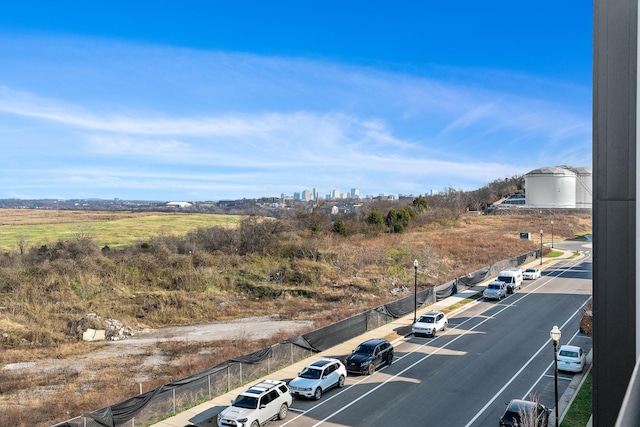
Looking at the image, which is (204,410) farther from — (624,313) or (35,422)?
(624,313)

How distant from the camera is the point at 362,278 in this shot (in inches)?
2020

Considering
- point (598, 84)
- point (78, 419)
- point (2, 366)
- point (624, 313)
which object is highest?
point (598, 84)

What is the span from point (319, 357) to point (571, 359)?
476 inches

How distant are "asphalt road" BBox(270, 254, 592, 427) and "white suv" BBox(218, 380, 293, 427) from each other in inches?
22.5

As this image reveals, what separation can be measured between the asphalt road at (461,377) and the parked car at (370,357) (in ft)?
1.29

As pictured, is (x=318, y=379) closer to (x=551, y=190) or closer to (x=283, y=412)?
(x=283, y=412)

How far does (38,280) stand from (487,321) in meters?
38.2

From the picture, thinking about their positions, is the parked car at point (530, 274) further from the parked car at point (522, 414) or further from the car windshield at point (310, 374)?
the car windshield at point (310, 374)

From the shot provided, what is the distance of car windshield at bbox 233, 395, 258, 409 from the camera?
60.0 feet

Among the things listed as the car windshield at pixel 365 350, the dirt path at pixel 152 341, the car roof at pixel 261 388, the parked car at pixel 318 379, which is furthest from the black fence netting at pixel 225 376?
the dirt path at pixel 152 341

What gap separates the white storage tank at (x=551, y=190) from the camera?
22.5 ft

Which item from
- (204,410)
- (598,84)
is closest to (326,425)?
(204,410)

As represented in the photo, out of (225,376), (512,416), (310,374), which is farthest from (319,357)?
(512,416)

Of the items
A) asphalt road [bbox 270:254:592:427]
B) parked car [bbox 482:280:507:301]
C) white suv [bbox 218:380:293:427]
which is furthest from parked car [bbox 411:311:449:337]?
white suv [bbox 218:380:293:427]
